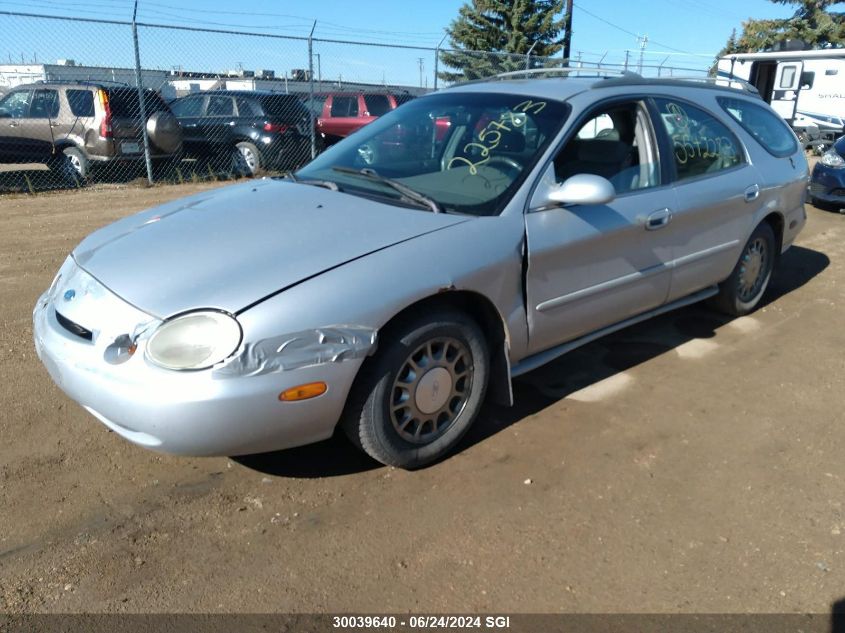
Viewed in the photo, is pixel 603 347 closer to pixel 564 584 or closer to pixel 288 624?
pixel 564 584

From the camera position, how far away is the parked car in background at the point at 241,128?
11906 millimetres

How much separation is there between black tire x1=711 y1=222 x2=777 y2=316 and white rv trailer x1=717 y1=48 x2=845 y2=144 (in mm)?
14020

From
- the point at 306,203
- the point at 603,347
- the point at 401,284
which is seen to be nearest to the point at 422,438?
the point at 401,284

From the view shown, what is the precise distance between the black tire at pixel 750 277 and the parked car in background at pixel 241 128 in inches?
347

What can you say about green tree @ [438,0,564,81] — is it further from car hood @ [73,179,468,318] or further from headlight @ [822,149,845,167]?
car hood @ [73,179,468,318]

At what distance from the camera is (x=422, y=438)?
121 inches

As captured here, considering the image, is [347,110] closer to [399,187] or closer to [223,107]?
[223,107]

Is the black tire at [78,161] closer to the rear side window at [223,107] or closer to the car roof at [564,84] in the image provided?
the rear side window at [223,107]

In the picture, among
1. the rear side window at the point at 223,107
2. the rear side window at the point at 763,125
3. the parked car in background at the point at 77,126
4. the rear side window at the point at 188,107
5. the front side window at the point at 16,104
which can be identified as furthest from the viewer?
the rear side window at the point at 188,107

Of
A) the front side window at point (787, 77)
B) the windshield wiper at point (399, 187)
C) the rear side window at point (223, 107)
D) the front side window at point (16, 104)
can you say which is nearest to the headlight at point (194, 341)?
the windshield wiper at point (399, 187)

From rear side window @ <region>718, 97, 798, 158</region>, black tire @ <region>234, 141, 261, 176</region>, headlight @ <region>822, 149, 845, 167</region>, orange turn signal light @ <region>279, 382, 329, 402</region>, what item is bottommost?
black tire @ <region>234, 141, 261, 176</region>

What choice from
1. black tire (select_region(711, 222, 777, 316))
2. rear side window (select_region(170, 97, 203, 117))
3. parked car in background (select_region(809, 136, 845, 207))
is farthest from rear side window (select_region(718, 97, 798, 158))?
rear side window (select_region(170, 97, 203, 117))

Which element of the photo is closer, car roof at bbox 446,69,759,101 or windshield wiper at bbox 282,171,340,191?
windshield wiper at bbox 282,171,340,191

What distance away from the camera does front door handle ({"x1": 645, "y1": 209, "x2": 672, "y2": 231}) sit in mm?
3816
